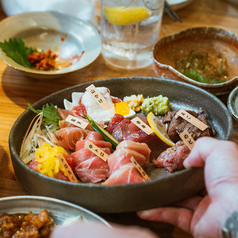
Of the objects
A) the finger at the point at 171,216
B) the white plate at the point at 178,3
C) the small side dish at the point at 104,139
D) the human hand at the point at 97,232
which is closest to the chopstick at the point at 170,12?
the white plate at the point at 178,3

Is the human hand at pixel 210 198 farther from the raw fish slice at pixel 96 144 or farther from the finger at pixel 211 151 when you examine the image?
the raw fish slice at pixel 96 144

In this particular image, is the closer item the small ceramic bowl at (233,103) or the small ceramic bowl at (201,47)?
the small ceramic bowl at (233,103)

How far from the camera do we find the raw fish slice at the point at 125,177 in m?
1.34

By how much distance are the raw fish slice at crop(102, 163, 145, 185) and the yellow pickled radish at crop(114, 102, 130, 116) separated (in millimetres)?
596

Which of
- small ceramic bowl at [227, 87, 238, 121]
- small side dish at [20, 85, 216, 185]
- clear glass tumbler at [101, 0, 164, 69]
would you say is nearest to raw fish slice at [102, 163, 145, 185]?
small side dish at [20, 85, 216, 185]

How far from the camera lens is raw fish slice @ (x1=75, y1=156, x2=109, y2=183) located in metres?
1.47

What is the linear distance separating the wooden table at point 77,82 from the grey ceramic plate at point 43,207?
0.25 m

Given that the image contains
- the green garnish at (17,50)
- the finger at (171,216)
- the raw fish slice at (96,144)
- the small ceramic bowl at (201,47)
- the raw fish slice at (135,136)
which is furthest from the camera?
the small ceramic bowl at (201,47)

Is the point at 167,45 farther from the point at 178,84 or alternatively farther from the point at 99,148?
the point at 99,148

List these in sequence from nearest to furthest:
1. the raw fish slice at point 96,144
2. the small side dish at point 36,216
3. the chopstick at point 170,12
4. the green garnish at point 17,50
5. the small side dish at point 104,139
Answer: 1. the small side dish at point 36,216
2. the small side dish at point 104,139
3. the raw fish slice at point 96,144
4. the green garnish at point 17,50
5. the chopstick at point 170,12

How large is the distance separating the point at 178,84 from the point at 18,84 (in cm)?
126

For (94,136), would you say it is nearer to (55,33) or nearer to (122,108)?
(122,108)

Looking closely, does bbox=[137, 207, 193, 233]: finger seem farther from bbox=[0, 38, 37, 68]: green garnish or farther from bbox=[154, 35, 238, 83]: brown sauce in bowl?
bbox=[0, 38, 37, 68]: green garnish

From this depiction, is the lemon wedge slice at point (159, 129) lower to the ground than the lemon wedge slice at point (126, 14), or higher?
lower
